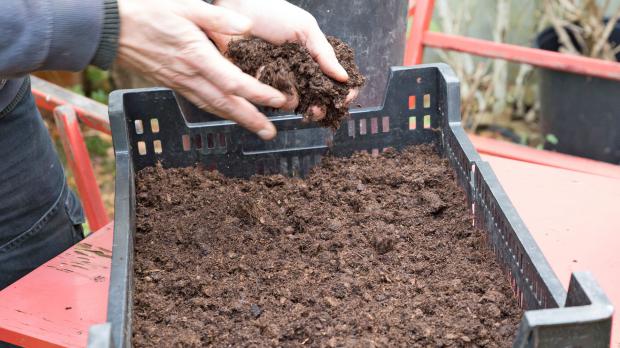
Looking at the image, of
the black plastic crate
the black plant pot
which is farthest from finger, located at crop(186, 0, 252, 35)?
the black plant pot

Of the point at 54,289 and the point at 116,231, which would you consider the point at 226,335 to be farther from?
the point at 54,289

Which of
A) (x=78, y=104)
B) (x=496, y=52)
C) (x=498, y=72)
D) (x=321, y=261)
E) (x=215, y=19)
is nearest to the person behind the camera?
(x=215, y=19)

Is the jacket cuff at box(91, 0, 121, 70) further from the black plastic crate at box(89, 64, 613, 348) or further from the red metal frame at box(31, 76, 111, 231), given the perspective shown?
the red metal frame at box(31, 76, 111, 231)

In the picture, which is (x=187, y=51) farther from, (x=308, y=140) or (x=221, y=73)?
(x=308, y=140)

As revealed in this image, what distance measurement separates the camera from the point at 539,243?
141 centimetres

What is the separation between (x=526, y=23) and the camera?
3910 mm

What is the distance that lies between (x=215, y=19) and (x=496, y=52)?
1326 millimetres

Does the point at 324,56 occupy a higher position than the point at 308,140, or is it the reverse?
the point at 324,56

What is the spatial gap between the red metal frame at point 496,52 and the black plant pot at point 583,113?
3.08ft

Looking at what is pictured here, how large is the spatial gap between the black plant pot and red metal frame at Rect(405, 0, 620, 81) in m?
0.94

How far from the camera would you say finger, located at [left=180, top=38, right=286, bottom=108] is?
1039 mm

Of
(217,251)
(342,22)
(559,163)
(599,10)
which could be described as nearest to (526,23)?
(599,10)

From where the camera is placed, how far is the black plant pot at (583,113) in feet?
9.92

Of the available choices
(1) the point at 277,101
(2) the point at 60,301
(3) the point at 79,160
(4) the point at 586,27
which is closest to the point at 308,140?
(1) the point at 277,101
